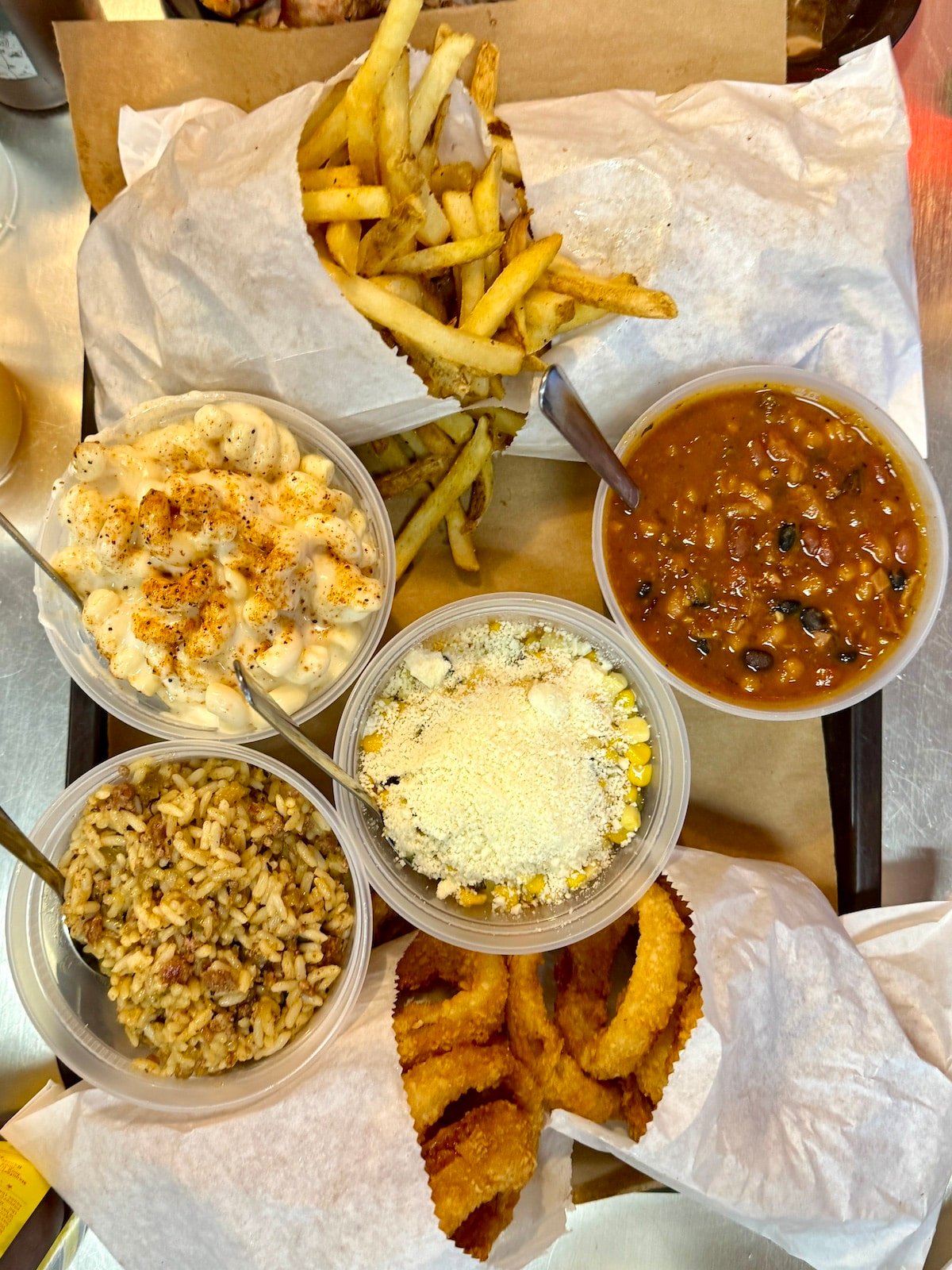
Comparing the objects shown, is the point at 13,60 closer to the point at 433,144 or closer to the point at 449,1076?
the point at 433,144

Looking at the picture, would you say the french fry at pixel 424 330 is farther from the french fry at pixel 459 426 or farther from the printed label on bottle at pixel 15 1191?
the printed label on bottle at pixel 15 1191

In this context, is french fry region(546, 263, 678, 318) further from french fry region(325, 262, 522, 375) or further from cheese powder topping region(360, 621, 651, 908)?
cheese powder topping region(360, 621, 651, 908)

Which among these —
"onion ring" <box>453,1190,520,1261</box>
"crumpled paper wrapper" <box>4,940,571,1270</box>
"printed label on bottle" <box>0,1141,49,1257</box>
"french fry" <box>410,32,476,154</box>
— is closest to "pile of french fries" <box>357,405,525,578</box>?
"french fry" <box>410,32,476,154</box>

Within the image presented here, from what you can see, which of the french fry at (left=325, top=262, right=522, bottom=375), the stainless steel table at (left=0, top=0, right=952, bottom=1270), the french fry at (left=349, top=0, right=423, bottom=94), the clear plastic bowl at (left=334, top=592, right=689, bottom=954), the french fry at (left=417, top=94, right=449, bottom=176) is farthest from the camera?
the stainless steel table at (left=0, top=0, right=952, bottom=1270)

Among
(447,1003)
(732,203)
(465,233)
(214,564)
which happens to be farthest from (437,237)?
(447,1003)

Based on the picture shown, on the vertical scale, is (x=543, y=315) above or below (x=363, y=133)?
below

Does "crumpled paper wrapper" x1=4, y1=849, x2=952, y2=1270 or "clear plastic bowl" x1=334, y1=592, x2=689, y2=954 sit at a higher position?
"clear plastic bowl" x1=334, y1=592, x2=689, y2=954

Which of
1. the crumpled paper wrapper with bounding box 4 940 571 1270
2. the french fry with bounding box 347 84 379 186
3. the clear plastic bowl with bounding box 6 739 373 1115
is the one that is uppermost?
the french fry with bounding box 347 84 379 186
